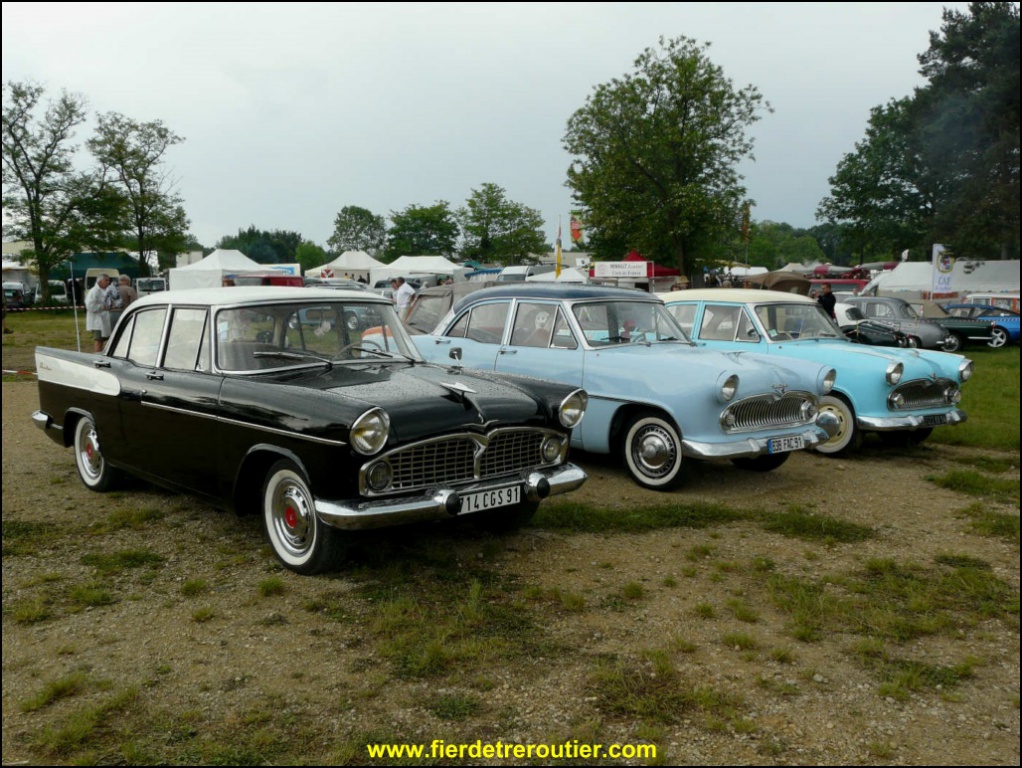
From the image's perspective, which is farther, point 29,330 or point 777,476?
point 29,330

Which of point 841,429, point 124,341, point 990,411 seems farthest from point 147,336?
point 990,411

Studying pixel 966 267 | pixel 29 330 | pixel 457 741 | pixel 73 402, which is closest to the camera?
pixel 457 741

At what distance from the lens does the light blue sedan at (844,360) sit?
8.15 m

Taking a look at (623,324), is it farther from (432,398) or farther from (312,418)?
(312,418)

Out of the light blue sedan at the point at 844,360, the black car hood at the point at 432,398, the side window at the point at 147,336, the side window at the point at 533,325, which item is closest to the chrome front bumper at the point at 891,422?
the light blue sedan at the point at 844,360

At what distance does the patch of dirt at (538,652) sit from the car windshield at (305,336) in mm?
1194

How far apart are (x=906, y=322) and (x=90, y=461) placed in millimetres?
18018

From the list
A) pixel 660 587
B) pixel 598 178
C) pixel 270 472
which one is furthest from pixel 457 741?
pixel 598 178

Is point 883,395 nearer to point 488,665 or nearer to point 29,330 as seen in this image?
point 488,665

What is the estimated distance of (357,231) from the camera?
127625 millimetres

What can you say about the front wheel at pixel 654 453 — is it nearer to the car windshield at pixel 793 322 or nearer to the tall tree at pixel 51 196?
the car windshield at pixel 793 322

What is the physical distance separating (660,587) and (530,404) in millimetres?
1292

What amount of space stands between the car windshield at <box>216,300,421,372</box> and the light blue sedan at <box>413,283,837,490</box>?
2.14 feet

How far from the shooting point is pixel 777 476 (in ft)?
24.6
